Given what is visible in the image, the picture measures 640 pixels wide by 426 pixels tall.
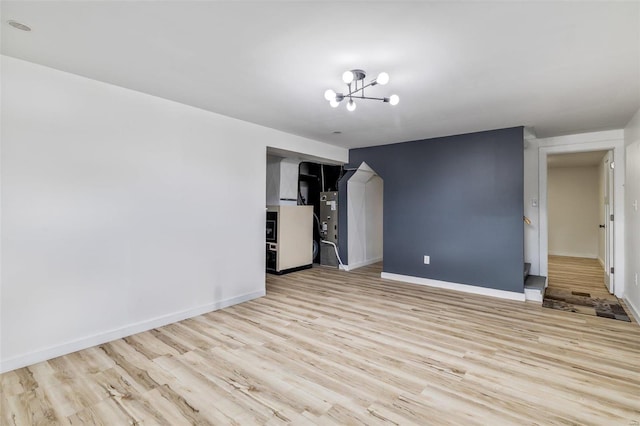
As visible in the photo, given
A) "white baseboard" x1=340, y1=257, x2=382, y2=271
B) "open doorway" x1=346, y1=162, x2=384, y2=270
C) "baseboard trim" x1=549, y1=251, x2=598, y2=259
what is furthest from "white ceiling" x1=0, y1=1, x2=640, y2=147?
"baseboard trim" x1=549, y1=251, x2=598, y2=259

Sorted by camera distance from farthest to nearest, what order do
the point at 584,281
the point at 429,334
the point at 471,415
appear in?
the point at 584,281, the point at 429,334, the point at 471,415

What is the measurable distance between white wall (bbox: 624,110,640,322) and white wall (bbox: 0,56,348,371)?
484 cm

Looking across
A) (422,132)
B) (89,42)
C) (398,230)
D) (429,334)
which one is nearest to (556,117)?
(422,132)

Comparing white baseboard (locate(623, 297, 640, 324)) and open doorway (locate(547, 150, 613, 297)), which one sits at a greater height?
open doorway (locate(547, 150, 613, 297))

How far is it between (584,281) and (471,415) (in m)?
5.13

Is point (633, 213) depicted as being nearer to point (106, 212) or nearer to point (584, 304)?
point (584, 304)

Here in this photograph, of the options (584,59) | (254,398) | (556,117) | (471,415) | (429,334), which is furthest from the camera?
(556,117)

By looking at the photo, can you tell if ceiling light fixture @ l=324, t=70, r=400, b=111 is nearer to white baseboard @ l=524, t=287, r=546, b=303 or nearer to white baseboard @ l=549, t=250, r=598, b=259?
white baseboard @ l=524, t=287, r=546, b=303

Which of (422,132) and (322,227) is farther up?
(422,132)

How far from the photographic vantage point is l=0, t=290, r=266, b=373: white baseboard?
2.46 meters

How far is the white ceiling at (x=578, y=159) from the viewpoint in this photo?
5863 millimetres

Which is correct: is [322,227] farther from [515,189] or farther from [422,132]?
[515,189]

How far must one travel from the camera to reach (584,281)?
541 centimetres

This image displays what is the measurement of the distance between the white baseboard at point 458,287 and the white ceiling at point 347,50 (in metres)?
2.53
